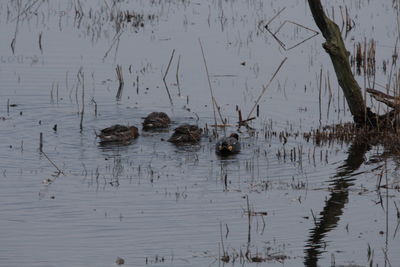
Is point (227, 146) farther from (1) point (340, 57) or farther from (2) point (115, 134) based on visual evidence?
(1) point (340, 57)

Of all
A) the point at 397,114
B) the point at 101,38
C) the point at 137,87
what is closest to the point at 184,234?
the point at 397,114

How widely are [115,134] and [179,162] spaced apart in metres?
1.75

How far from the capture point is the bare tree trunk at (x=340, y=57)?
50.7 feet

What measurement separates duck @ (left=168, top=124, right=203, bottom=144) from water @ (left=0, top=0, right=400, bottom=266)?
171 millimetres

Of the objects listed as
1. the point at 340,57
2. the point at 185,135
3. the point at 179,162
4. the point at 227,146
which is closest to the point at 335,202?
the point at 227,146

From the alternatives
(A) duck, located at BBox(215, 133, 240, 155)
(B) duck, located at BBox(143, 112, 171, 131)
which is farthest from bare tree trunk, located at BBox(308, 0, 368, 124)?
(B) duck, located at BBox(143, 112, 171, 131)

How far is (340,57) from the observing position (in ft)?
51.5

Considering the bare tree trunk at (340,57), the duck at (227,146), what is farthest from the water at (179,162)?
the bare tree trunk at (340,57)

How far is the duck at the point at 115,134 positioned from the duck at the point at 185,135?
772 mm

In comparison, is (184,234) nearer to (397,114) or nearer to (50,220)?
(50,220)

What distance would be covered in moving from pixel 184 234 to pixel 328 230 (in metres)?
1.77

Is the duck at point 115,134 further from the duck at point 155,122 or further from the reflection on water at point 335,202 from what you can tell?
the reflection on water at point 335,202

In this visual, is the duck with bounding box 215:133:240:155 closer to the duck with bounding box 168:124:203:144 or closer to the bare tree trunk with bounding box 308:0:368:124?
the duck with bounding box 168:124:203:144

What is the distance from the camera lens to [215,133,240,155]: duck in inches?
561
